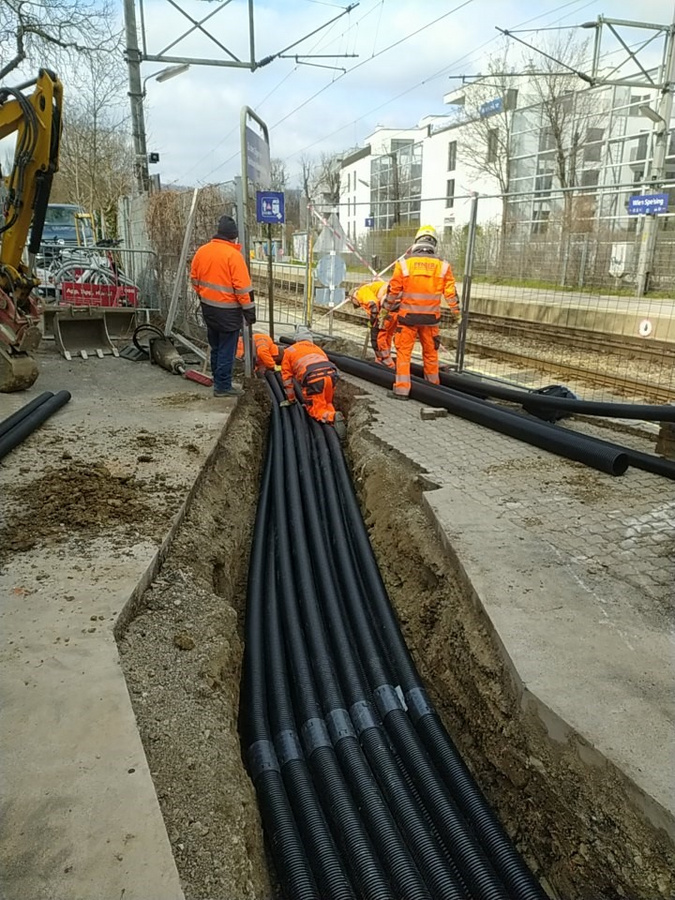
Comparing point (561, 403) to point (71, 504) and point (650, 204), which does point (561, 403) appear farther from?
point (650, 204)

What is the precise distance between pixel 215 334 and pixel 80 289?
4.58 m

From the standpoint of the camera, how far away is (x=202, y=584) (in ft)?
12.1

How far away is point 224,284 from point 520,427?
3.48 metres

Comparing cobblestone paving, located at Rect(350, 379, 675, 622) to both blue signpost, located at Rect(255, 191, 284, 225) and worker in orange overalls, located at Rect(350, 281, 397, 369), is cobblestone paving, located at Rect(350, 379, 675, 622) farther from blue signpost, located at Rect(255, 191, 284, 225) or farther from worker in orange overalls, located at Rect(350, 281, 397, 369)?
blue signpost, located at Rect(255, 191, 284, 225)

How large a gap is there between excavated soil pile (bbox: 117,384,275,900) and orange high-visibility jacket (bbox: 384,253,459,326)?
3.65 metres

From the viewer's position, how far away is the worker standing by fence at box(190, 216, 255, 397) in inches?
258

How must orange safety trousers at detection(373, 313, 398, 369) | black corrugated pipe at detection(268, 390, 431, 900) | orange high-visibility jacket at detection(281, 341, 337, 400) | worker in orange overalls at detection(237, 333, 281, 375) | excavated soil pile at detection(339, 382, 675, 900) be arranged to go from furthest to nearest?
orange safety trousers at detection(373, 313, 398, 369), worker in orange overalls at detection(237, 333, 281, 375), orange high-visibility jacket at detection(281, 341, 337, 400), black corrugated pipe at detection(268, 390, 431, 900), excavated soil pile at detection(339, 382, 675, 900)

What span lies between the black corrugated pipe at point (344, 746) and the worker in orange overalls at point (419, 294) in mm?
3437

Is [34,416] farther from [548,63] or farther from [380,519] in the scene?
[548,63]

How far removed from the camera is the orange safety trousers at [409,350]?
7164 millimetres

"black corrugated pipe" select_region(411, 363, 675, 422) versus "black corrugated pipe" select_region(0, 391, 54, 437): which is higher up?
"black corrugated pipe" select_region(411, 363, 675, 422)

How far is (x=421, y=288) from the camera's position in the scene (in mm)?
6848

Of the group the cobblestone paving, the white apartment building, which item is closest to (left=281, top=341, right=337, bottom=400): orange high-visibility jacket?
the cobblestone paving

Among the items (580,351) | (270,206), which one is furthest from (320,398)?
(580,351)
